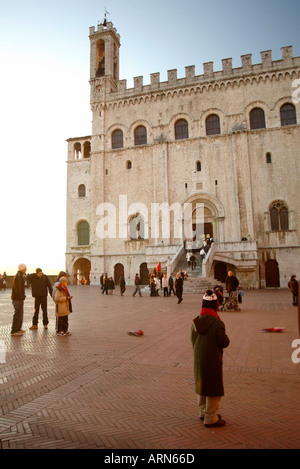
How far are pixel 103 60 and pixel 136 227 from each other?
19836 mm

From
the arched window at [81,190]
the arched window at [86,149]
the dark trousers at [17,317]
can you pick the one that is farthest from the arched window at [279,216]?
the dark trousers at [17,317]

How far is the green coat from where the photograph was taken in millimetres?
3986

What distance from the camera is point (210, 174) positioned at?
33.0m

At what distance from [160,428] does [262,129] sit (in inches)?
1264

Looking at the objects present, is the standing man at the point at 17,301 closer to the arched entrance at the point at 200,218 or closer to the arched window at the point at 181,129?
the arched entrance at the point at 200,218

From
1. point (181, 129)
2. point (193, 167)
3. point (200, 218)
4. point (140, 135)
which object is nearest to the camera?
point (200, 218)

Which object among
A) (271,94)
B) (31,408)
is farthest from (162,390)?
(271,94)

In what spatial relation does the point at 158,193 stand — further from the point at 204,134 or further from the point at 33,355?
the point at 33,355

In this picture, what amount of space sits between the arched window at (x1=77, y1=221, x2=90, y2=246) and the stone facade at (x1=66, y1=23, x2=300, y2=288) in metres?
0.11

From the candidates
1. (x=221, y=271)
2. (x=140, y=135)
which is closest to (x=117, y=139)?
(x=140, y=135)

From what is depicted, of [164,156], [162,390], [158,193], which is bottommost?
[162,390]

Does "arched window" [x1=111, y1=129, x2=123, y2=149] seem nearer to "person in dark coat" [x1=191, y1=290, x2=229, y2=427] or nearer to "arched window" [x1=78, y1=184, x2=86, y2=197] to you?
"arched window" [x1=78, y1=184, x2=86, y2=197]

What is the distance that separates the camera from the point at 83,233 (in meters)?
38.1

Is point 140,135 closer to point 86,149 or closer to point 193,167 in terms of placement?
point 193,167
